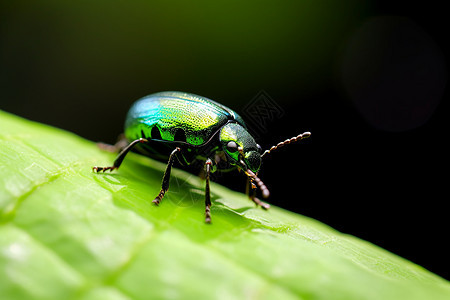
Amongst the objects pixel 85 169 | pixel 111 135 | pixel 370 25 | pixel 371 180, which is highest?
pixel 370 25

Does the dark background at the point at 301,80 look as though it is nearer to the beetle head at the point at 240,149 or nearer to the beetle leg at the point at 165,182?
the beetle head at the point at 240,149

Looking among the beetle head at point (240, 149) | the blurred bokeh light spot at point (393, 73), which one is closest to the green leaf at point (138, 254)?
the beetle head at point (240, 149)

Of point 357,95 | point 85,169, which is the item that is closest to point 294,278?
point 85,169

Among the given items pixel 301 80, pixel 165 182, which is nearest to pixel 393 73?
pixel 301 80

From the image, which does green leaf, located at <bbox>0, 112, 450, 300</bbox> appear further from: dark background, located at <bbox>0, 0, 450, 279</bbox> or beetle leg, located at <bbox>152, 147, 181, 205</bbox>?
dark background, located at <bbox>0, 0, 450, 279</bbox>

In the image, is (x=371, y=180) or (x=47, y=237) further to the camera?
(x=371, y=180)

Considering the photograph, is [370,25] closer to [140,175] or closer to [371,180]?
[371,180]

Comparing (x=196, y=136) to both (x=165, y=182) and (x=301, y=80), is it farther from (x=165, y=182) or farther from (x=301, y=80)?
(x=301, y=80)
